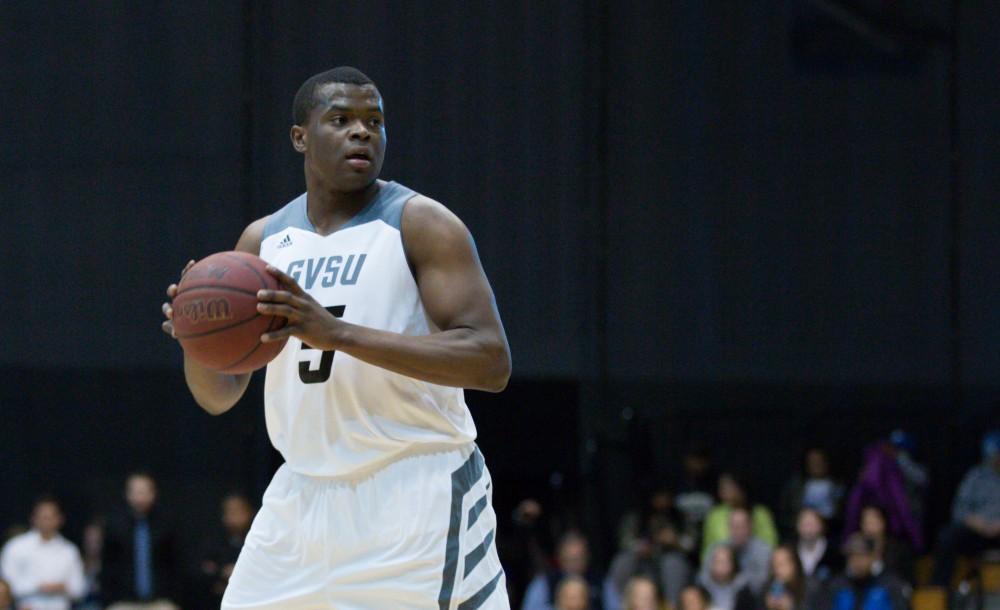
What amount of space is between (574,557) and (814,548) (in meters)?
1.58

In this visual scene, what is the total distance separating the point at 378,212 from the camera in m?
4.05

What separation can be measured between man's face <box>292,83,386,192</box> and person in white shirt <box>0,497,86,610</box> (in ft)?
24.3

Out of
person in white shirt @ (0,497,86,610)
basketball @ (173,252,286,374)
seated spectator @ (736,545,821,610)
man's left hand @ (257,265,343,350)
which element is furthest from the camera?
person in white shirt @ (0,497,86,610)

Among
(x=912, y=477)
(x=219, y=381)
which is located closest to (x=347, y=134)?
(x=219, y=381)

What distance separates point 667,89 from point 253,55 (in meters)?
3.23

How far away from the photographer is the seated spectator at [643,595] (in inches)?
404

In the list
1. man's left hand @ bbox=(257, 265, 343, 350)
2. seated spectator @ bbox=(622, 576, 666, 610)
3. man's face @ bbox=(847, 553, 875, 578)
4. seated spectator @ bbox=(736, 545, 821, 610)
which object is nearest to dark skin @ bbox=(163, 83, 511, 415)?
man's left hand @ bbox=(257, 265, 343, 350)

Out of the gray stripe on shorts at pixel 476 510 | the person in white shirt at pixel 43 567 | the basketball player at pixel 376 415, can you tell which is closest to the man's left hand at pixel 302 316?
the basketball player at pixel 376 415

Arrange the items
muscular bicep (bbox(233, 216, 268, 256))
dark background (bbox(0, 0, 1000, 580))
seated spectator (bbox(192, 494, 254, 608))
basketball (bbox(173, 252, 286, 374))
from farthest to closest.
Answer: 1. dark background (bbox(0, 0, 1000, 580))
2. seated spectator (bbox(192, 494, 254, 608))
3. muscular bicep (bbox(233, 216, 268, 256))
4. basketball (bbox(173, 252, 286, 374))

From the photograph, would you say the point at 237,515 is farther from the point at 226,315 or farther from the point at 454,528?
the point at 226,315

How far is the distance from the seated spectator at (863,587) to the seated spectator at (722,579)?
57 centimetres

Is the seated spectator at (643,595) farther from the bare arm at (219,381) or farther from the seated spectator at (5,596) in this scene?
the bare arm at (219,381)

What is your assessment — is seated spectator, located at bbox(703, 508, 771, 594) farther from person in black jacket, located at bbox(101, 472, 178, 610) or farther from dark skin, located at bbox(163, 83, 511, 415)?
dark skin, located at bbox(163, 83, 511, 415)

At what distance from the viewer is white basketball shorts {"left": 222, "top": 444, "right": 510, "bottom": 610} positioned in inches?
150
